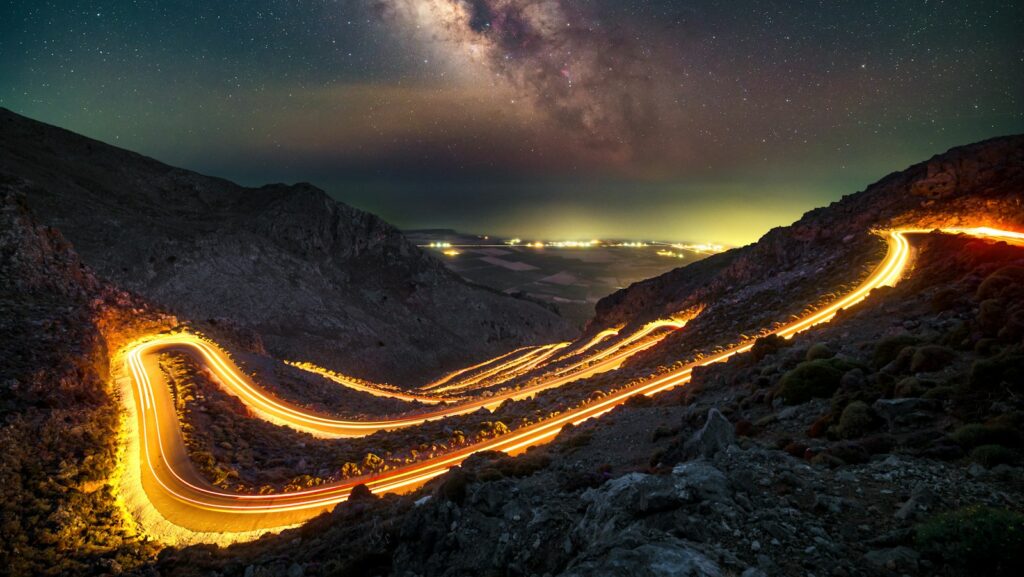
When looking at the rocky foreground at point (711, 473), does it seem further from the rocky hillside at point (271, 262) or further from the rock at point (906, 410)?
the rocky hillside at point (271, 262)

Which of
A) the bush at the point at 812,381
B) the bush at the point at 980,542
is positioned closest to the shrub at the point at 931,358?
the bush at the point at 812,381

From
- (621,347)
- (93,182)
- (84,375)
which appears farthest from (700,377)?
(93,182)

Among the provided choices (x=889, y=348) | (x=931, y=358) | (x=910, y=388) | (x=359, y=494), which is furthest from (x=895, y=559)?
(x=359, y=494)

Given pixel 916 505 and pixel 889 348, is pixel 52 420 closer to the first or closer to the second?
pixel 916 505

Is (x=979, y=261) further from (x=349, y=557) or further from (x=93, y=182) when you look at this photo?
(x=93, y=182)

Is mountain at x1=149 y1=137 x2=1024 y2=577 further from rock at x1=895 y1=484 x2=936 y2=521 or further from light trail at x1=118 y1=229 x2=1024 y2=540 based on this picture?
light trail at x1=118 y1=229 x2=1024 y2=540

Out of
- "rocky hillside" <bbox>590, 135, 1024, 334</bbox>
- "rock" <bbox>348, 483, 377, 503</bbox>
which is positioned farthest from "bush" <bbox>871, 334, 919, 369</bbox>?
"rocky hillside" <bbox>590, 135, 1024, 334</bbox>
